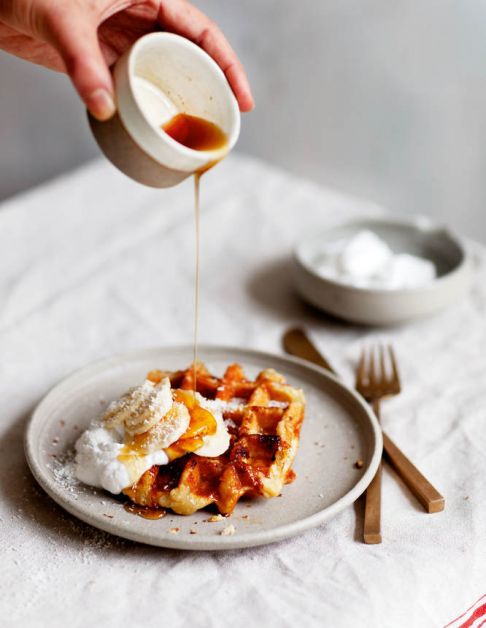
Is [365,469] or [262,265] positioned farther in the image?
[262,265]

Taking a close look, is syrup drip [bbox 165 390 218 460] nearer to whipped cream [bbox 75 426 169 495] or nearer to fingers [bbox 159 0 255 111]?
whipped cream [bbox 75 426 169 495]

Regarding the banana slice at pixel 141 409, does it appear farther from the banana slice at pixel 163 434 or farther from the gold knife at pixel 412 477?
the gold knife at pixel 412 477

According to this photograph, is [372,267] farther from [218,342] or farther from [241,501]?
[241,501]

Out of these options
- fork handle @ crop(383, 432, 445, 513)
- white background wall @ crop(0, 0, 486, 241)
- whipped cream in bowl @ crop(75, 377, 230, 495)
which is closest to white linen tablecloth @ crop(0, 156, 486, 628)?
fork handle @ crop(383, 432, 445, 513)

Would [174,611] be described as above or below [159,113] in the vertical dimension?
below

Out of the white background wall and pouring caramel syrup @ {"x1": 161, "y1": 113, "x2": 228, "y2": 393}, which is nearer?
pouring caramel syrup @ {"x1": 161, "y1": 113, "x2": 228, "y2": 393}

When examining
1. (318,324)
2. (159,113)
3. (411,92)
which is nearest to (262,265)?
(318,324)

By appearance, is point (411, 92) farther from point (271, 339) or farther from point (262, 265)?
point (271, 339)
